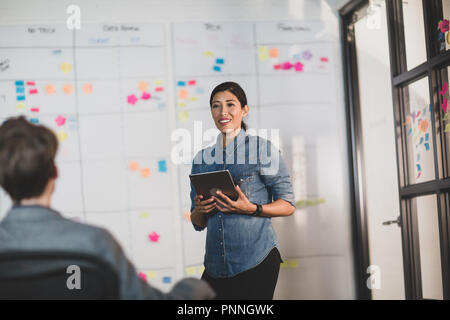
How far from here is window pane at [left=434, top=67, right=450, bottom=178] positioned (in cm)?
262

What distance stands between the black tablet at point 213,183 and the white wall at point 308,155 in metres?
1.26

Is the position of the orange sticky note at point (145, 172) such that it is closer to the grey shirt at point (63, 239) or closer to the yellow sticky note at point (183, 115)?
the yellow sticky note at point (183, 115)

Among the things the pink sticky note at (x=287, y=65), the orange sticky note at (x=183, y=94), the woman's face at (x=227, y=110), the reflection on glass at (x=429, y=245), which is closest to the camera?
the woman's face at (x=227, y=110)

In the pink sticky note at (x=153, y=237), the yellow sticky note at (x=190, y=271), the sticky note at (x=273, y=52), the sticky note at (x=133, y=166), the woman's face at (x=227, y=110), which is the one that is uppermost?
the sticky note at (x=273, y=52)

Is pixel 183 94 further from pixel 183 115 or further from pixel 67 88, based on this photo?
pixel 67 88

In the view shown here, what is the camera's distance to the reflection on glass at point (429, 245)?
2797 millimetres

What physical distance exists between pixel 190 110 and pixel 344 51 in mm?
1130

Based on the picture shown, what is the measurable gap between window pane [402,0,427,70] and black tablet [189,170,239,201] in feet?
4.31

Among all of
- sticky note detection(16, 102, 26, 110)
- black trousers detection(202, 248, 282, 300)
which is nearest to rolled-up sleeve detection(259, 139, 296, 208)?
black trousers detection(202, 248, 282, 300)

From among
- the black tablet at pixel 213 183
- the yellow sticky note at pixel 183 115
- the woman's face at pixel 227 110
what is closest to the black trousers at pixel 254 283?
→ the black tablet at pixel 213 183

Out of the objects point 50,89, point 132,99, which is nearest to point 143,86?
point 132,99
